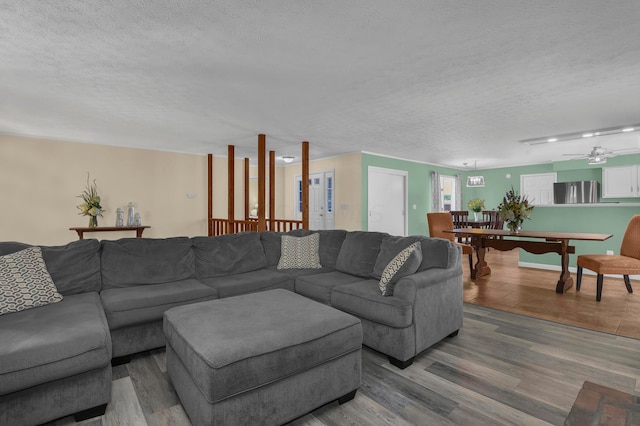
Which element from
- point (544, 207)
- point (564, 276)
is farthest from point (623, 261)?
point (544, 207)

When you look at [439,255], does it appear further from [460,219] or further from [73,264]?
[460,219]

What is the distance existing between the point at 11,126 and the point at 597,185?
463 inches

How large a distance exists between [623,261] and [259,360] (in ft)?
14.9

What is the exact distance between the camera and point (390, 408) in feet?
6.13

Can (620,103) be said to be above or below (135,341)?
above

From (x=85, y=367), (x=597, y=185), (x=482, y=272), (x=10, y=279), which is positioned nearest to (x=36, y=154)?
(x=10, y=279)

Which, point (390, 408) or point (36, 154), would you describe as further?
point (36, 154)

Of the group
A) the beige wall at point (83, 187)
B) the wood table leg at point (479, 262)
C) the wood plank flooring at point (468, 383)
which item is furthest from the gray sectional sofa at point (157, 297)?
the beige wall at point (83, 187)

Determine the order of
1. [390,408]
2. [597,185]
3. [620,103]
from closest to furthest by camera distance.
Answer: [390,408] → [620,103] → [597,185]

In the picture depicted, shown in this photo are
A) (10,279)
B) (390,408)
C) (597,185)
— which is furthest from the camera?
(597,185)

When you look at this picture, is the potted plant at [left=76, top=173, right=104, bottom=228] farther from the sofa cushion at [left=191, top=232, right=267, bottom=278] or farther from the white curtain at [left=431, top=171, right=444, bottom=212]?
the white curtain at [left=431, top=171, right=444, bottom=212]

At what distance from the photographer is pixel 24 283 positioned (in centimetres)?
223

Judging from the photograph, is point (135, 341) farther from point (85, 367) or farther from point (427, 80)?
point (427, 80)

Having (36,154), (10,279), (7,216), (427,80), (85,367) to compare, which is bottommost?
(85,367)
